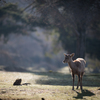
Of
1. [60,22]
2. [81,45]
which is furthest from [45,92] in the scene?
[60,22]

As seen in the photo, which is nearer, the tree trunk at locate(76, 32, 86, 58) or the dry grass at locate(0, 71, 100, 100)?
the dry grass at locate(0, 71, 100, 100)

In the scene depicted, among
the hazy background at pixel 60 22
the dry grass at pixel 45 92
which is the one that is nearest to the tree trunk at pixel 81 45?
the hazy background at pixel 60 22

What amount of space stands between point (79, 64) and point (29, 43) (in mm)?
75258

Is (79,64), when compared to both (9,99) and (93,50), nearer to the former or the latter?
(9,99)

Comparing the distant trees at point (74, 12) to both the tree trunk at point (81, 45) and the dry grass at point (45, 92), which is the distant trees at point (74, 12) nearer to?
the tree trunk at point (81, 45)

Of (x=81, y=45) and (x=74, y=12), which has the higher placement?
(x=74, y=12)

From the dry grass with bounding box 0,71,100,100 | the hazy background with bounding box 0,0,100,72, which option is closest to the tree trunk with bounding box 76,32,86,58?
the hazy background with bounding box 0,0,100,72

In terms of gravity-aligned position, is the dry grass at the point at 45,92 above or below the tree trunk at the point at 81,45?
below

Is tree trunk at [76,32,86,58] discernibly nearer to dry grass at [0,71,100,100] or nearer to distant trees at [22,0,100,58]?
distant trees at [22,0,100,58]

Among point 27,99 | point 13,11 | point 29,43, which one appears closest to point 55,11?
point 13,11

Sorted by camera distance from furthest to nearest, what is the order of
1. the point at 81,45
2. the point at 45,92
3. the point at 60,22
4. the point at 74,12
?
the point at 60,22 < the point at 81,45 < the point at 74,12 < the point at 45,92

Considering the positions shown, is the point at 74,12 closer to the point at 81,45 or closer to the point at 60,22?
the point at 60,22

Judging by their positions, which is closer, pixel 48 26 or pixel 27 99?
pixel 27 99

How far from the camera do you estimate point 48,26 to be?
3312 cm
